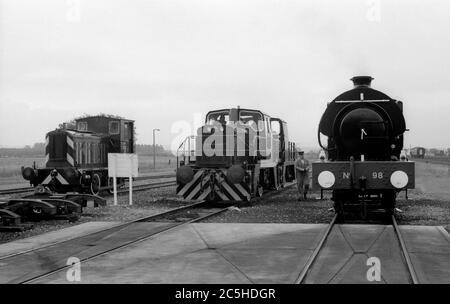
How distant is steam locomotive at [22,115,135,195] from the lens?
17.2 meters

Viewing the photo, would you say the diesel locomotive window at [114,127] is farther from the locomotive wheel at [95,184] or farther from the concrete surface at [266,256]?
the concrete surface at [266,256]

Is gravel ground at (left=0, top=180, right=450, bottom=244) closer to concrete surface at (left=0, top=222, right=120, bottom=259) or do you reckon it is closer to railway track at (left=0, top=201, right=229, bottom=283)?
concrete surface at (left=0, top=222, right=120, bottom=259)

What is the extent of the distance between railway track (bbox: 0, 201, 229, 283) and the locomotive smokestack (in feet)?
15.2

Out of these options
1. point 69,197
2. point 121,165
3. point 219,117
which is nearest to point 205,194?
point 121,165

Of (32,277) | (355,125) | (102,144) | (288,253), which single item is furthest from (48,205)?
(102,144)

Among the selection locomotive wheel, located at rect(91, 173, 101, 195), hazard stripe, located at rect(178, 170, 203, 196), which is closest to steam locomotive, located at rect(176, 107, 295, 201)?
hazard stripe, located at rect(178, 170, 203, 196)

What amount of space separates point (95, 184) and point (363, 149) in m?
10.9

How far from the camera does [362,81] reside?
445 inches

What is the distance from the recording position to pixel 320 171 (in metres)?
10.7

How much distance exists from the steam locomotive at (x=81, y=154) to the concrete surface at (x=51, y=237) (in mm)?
6718

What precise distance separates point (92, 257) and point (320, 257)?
3.22 metres

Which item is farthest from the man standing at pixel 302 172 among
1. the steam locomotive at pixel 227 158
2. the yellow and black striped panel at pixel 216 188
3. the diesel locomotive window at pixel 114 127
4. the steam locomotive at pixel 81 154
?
the diesel locomotive window at pixel 114 127

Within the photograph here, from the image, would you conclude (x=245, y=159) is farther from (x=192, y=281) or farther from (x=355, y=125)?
(x=192, y=281)

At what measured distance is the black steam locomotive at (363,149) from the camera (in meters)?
10.4
